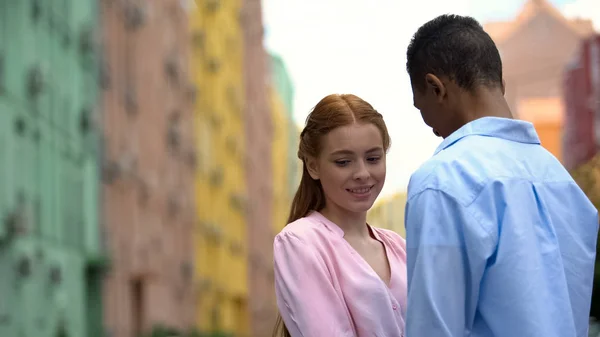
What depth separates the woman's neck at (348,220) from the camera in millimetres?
3703

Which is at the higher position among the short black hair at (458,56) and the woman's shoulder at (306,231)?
the short black hair at (458,56)

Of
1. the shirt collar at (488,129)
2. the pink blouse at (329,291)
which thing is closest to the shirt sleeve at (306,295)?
the pink blouse at (329,291)

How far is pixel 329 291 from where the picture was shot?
3.38m

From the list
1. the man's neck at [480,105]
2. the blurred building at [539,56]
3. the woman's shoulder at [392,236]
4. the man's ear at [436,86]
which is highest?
the blurred building at [539,56]

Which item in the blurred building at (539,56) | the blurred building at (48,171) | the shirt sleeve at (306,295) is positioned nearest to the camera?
the shirt sleeve at (306,295)

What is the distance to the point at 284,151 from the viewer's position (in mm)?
91250

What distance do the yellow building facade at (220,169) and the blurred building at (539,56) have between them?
1603 cm

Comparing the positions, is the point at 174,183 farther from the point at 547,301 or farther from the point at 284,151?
the point at 284,151

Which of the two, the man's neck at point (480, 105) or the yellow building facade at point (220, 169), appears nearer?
the man's neck at point (480, 105)

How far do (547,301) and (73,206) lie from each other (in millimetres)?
23176

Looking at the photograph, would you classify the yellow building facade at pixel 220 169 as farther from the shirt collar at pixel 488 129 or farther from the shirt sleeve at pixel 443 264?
the shirt sleeve at pixel 443 264

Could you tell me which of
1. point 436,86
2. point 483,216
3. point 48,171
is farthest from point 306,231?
point 48,171

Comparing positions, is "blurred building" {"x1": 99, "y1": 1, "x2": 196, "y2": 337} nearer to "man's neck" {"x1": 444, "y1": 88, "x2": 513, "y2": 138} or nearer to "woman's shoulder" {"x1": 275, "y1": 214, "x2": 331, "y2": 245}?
"woman's shoulder" {"x1": 275, "y1": 214, "x2": 331, "y2": 245}

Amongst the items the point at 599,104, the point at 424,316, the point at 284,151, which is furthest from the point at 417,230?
the point at 284,151
